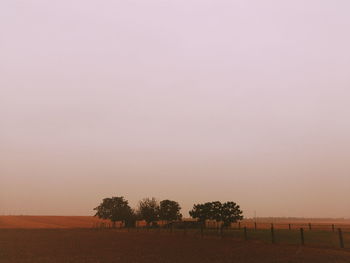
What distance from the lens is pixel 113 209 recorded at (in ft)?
368

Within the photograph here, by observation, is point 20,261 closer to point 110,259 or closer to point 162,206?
point 110,259

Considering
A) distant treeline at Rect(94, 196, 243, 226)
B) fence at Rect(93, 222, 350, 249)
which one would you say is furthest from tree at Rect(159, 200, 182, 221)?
fence at Rect(93, 222, 350, 249)

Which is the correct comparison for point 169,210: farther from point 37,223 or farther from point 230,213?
point 37,223

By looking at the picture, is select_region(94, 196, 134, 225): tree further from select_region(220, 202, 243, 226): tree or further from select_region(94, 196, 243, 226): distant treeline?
select_region(220, 202, 243, 226): tree

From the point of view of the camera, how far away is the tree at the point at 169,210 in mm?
95938

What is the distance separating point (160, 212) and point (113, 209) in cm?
2051

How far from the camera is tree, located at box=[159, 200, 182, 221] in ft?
315

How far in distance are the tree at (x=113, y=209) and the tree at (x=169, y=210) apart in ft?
43.0

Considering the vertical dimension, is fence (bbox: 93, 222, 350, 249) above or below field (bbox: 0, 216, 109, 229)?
below

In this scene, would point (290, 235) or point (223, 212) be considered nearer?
point (290, 235)

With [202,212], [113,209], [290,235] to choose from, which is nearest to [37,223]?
[113,209]

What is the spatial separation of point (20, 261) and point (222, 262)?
9.81 metres

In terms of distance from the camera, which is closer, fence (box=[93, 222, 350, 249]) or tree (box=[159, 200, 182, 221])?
fence (box=[93, 222, 350, 249])

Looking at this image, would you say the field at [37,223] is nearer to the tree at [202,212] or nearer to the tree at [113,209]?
the tree at [113,209]
